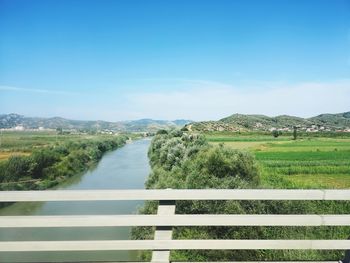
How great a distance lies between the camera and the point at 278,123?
7338 cm

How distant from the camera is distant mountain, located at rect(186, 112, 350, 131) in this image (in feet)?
225

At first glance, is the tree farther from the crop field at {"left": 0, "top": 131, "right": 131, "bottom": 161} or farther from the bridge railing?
the bridge railing

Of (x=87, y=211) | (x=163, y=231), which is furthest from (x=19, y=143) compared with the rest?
(x=163, y=231)

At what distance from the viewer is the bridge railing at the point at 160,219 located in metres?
2.83

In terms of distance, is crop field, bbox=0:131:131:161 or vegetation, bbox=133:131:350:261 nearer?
vegetation, bbox=133:131:350:261

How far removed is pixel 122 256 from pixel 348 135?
2323 inches

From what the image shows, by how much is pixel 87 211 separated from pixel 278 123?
5379cm

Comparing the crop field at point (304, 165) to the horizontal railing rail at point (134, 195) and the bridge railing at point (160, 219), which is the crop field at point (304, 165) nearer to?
the bridge railing at point (160, 219)

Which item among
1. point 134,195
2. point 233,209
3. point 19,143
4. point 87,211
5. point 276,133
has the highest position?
point 134,195

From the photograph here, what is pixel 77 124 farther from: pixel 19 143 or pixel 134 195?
pixel 134 195

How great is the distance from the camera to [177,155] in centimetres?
3431

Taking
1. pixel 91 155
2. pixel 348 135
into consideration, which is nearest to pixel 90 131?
pixel 91 155

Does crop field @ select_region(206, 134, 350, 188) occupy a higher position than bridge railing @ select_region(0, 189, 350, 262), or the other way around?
bridge railing @ select_region(0, 189, 350, 262)

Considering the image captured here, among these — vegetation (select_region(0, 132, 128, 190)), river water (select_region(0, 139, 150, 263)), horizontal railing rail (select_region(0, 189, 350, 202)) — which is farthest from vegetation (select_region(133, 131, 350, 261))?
vegetation (select_region(0, 132, 128, 190))
